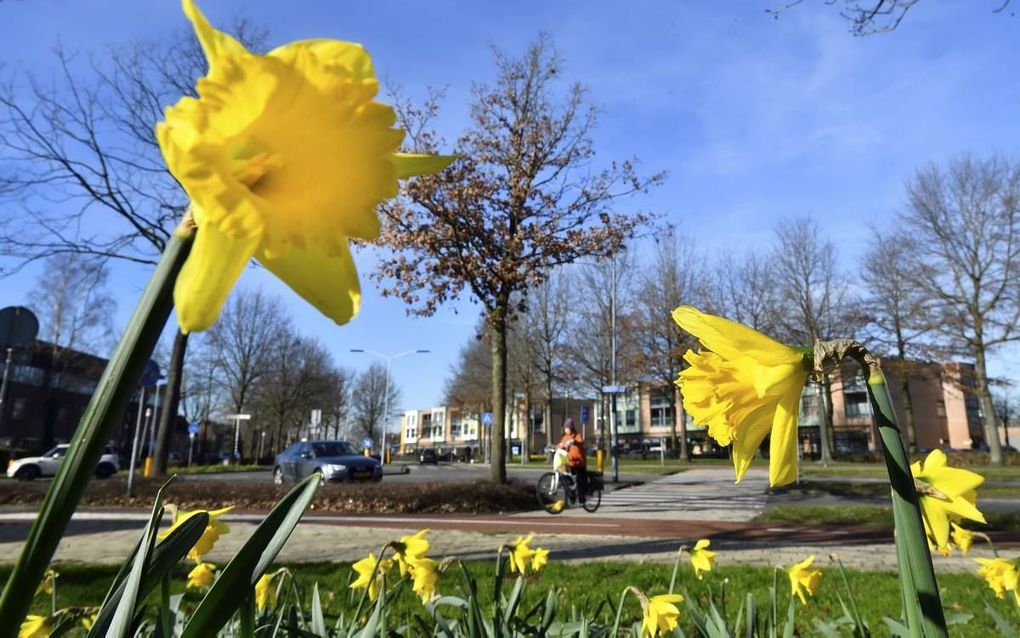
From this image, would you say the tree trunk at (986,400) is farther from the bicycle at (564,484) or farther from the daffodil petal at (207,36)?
the daffodil petal at (207,36)

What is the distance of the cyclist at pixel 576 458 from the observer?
37.2ft

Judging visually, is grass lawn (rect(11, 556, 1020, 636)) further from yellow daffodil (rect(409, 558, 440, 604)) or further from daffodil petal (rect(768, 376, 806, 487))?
daffodil petal (rect(768, 376, 806, 487))

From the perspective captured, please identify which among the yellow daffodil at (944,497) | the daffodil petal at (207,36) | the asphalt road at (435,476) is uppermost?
the daffodil petal at (207,36)

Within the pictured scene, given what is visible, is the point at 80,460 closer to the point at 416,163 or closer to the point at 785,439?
the point at 416,163

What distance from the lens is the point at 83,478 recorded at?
1.50 ft

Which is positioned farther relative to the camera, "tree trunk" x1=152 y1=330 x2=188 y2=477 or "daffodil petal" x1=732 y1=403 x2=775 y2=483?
"tree trunk" x1=152 y1=330 x2=188 y2=477

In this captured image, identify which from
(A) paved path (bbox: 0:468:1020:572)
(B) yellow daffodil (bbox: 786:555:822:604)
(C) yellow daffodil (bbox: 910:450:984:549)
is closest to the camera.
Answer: (C) yellow daffodil (bbox: 910:450:984:549)

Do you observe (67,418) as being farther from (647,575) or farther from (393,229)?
(647,575)

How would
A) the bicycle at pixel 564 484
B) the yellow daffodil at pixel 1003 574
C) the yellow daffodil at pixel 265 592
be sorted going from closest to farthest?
the yellow daffodil at pixel 1003 574 → the yellow daffodil at pixel 265 592 → the bicycle at pixel 564 484

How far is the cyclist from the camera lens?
37.2ft

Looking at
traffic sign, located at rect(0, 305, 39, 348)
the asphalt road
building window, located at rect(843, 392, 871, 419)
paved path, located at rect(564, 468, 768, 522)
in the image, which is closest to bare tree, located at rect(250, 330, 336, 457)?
the asphalt road

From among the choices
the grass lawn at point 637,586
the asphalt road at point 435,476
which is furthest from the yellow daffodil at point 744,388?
the asphalt road at point 435,476

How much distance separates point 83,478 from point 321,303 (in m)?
0.24

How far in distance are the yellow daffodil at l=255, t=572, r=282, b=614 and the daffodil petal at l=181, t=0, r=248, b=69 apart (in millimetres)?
1847
